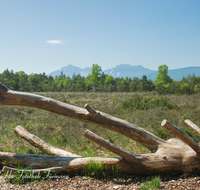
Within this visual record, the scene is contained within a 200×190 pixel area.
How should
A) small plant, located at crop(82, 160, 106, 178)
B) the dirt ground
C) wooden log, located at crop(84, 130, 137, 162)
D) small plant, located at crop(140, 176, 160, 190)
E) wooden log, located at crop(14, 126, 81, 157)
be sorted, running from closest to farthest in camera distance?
small plant, located at crop(140, 176, 160, 190) < the dirt ground < wooden log, located at crop(84, 130, 137, 162) < small plant, located at crop(82, 160, 106, 178) < wooden log, located at crop(14, 126, 81, 157)

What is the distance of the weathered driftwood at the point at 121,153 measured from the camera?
10.3ft

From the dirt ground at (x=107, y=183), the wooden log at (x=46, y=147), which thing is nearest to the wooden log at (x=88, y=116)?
the dirt ground at (x=107, y=183)

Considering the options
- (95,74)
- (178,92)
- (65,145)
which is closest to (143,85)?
(95,74)

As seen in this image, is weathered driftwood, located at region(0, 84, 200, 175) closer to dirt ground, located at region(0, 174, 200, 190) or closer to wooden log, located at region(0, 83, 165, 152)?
wooden log, located at region(0, 83, 165, 152)

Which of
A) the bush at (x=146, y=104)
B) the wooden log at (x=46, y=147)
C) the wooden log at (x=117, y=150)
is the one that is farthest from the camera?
the bush at (x=146, y=104)

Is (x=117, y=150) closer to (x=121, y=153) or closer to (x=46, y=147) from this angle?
(x=121, y=153)

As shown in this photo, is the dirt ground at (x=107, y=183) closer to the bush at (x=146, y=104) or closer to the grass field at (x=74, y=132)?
the grass field at (x=74, y=132)

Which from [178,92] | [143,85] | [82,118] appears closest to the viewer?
[82,118]

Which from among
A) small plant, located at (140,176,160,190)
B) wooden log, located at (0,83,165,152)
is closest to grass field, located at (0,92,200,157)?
wooden log, located at (0,83,165,152)

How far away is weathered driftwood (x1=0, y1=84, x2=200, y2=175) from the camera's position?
314cm

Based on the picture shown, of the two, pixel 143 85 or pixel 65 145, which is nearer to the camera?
pixel 65 145

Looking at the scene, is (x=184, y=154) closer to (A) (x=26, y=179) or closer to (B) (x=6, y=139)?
(A) (x=26, y=179)

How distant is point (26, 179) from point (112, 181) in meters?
1.65

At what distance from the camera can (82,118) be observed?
3391 mm
